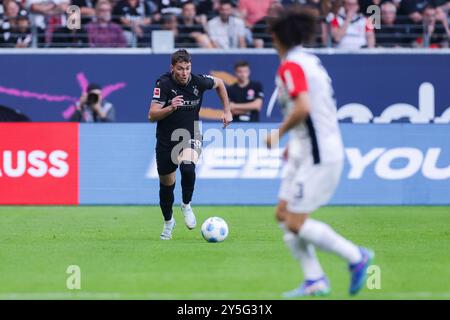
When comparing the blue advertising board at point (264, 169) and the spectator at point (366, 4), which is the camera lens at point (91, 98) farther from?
the spectator at point (366, 4)

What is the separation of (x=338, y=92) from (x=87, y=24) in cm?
496

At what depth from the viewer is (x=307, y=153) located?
788 cm

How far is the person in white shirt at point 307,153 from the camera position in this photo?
25.4ft

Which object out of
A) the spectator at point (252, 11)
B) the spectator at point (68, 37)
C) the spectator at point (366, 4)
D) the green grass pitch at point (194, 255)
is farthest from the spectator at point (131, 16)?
the green grass pitch at point (194, 255)

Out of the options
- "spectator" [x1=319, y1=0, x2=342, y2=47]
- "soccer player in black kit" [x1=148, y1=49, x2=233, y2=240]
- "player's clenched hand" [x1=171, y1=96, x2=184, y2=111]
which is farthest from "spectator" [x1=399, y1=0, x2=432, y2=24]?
"player's clenched hand" [x1=171, y1=96, x2=184, y2=111]

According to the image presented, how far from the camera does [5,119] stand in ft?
67.1

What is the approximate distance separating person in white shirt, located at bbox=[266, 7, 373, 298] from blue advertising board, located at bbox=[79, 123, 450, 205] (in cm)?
933

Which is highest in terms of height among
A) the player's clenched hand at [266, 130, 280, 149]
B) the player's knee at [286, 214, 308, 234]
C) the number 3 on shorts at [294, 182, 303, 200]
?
the player's clenched hand at [266, 130, 280, 149]

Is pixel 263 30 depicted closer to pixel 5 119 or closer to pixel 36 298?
pixel 5 119

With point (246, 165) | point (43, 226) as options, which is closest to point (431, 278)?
point (43, 226)

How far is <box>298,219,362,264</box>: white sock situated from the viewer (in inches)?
304

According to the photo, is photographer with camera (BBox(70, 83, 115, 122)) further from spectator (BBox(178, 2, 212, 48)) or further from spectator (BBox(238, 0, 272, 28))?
spectator (BBox(238, 0, 272, 28))

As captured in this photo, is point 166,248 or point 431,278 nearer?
point 431,278

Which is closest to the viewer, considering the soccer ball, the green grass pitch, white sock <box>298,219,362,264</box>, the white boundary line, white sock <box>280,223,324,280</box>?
white sock <box>298,219,362,264</box>
